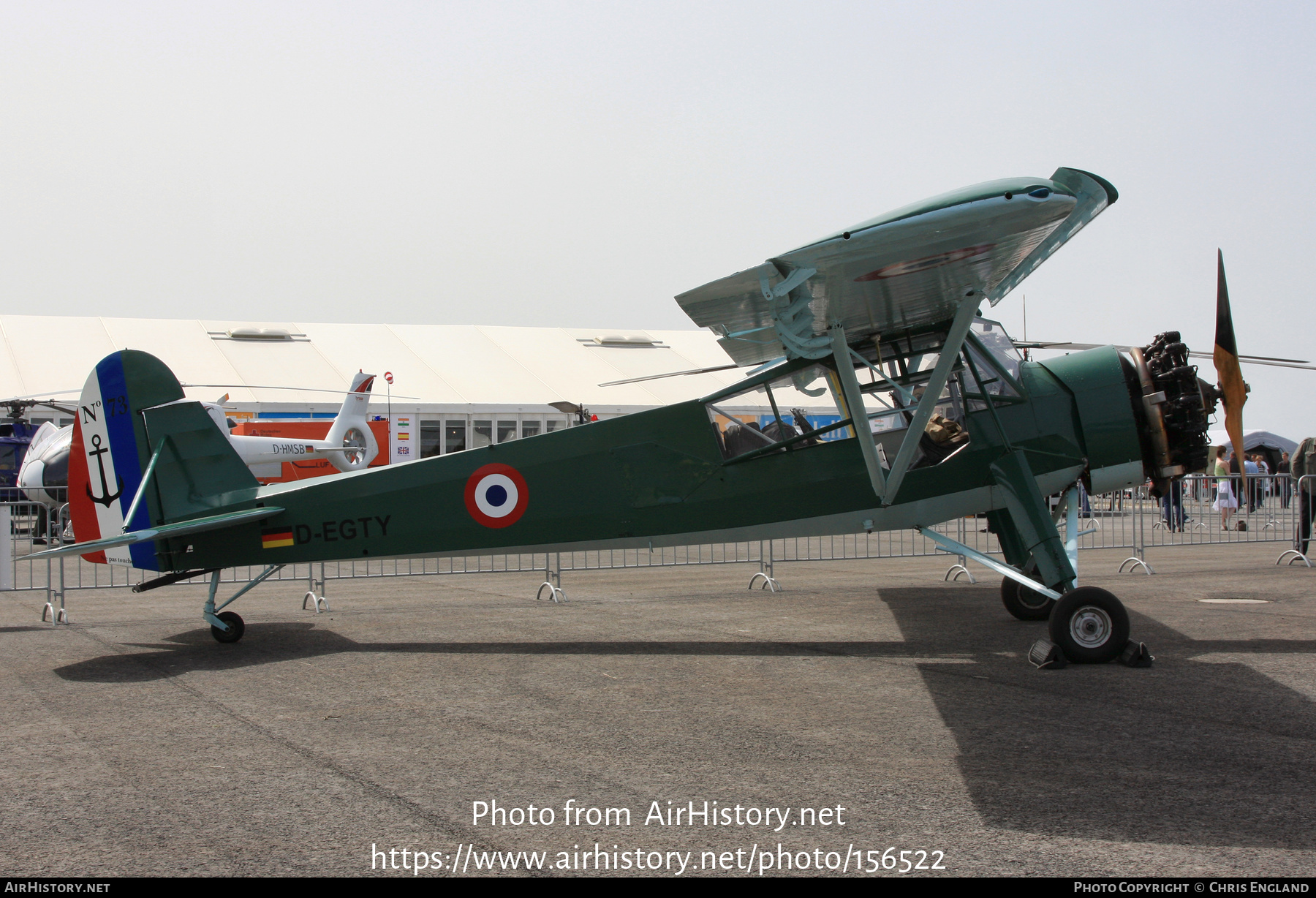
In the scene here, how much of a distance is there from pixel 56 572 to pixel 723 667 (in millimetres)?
11963

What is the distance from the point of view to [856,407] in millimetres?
6582

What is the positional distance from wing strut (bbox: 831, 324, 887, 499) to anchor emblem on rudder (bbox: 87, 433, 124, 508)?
5.81 meters

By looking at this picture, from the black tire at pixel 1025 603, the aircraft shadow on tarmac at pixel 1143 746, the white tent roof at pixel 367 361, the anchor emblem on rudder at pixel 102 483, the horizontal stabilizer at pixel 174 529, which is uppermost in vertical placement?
the white tent roof at pixel 367 361

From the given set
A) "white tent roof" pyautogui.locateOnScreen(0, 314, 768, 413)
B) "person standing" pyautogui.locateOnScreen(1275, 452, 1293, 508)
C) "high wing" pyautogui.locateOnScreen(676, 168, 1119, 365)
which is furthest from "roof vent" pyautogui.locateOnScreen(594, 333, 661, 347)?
"high wing" pyautogui.locateOnScreen(676, 168, 1119, 365)

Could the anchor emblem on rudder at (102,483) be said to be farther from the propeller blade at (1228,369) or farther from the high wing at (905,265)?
the propeller blade at (1228,369)

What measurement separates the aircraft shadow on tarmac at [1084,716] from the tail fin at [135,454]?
114cm

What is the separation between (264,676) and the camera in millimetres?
6508

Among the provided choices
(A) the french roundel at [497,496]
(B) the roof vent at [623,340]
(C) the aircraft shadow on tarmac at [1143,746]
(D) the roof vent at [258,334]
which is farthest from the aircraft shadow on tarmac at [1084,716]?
(B) the roof vent at [623,340]

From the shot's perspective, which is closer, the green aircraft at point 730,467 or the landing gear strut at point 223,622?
the green aircraft at point 730,467

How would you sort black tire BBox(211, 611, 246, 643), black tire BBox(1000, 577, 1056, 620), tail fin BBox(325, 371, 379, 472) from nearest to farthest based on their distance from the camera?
black tire BBox(211, 611, 246, 643), black tire BBox(1000, 577, 1056, 620), tail fin BBox(325, 371, 379, 472)

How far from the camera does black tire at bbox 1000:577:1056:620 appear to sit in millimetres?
8406

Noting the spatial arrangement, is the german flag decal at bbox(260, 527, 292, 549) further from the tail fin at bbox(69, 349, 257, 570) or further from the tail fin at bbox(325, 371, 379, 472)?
the tail fin at bbox(325, 371, 379, 472)

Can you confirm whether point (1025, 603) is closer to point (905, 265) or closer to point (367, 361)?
point (905, 265)

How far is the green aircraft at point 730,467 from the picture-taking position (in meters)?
7.18
